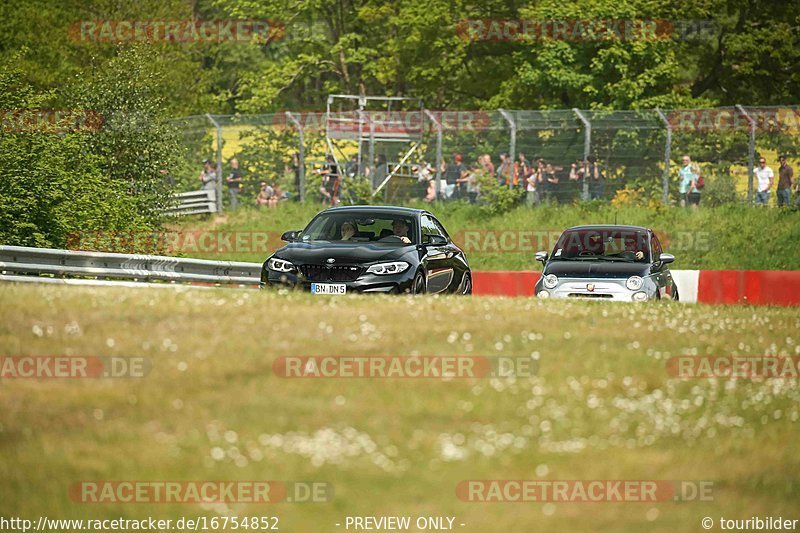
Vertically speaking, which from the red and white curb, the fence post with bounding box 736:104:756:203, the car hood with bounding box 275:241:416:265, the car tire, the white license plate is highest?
the fence post with bounding box 736:104:756:203

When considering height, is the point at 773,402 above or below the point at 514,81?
below

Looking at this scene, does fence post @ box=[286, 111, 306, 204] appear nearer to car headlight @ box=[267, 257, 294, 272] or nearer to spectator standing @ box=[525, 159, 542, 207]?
spectator standing @ box=[525, 159, 542, 207]

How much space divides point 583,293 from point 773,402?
9.07 metres

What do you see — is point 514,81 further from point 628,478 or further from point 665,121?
point 628,478

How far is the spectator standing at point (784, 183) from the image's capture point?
33500mm

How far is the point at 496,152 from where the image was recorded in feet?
119

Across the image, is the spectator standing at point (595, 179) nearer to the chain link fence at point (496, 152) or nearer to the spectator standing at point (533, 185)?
the chain link fence at point (496, 152)

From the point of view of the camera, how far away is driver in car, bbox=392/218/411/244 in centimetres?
1795

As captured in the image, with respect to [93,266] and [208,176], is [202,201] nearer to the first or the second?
[208,176]

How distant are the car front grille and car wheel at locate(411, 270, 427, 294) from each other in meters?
0.76

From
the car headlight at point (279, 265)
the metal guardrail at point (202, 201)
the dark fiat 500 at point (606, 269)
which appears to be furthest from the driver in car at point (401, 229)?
the metal guardrail at point (202, 201)

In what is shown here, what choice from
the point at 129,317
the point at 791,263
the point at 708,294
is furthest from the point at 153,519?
the point at 791,263

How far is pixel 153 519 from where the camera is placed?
788 cm

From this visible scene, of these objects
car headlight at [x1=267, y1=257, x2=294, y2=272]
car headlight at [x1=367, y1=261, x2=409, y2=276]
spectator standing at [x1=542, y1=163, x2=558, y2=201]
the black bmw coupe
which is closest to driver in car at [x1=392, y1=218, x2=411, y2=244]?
the black bmw coupe
